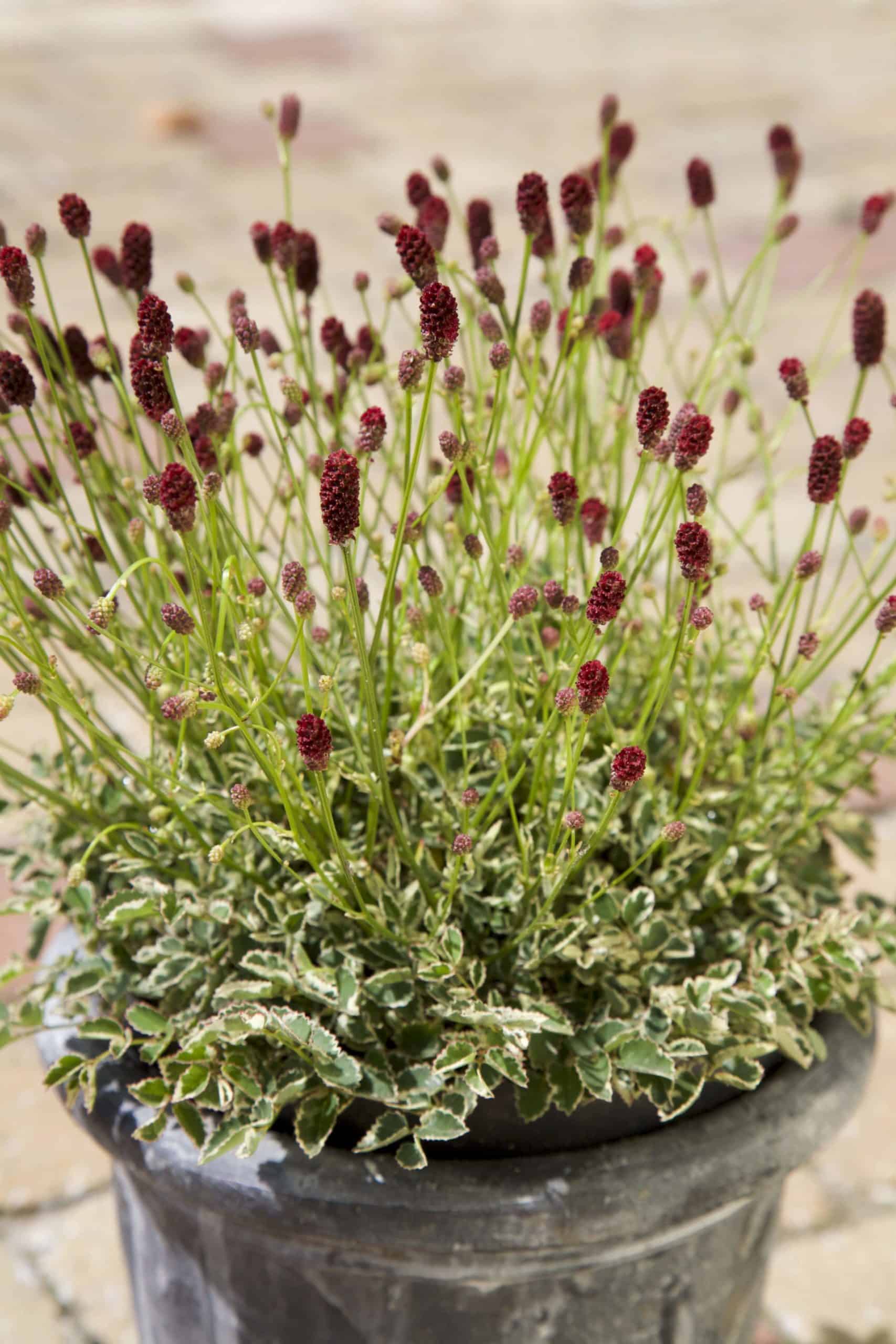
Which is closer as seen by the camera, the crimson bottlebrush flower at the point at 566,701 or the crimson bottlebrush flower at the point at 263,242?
the crimson bottlebrush flower at the point at 566,701

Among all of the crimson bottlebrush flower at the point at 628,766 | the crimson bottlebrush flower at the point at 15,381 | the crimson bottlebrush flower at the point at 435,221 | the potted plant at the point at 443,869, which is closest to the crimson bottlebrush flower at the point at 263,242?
the potted plant at the point at 443,869

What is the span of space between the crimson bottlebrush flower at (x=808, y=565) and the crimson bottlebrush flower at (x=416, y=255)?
263mm

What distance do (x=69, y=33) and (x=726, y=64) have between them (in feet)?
8.06

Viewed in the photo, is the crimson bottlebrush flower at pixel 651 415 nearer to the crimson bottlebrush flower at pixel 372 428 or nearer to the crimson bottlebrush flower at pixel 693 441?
the crimson bottlebrush flower at pixel 693 441

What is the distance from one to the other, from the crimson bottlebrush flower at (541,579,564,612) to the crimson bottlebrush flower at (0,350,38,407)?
0.29 m

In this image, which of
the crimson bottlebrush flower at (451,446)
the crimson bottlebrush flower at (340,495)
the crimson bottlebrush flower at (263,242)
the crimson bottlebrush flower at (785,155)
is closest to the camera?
the crimson bottlebrush flower at (340,495)

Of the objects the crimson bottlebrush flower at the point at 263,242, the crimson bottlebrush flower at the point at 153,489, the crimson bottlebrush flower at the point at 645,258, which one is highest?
the crimson bottlebrush flower at the point at 263,242

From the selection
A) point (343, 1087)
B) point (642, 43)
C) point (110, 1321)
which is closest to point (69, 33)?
point (642, 43)

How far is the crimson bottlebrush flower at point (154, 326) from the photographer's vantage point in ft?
2.28

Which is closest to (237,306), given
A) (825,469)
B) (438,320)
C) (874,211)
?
(438,320)

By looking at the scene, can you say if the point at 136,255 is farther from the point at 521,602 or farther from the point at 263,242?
the point at 521,602

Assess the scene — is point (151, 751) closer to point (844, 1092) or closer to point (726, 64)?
point (844, 1092)

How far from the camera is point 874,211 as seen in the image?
40.5 inches

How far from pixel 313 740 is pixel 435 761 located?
0.26m
